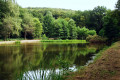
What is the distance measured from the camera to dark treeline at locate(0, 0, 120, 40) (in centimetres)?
3021

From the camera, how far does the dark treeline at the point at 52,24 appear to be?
3021 centimetres

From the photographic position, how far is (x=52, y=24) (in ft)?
189

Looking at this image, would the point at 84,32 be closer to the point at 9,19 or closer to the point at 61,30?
the point at 61,30

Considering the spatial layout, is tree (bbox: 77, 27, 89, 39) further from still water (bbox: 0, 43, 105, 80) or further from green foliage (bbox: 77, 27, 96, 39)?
still water (bbox: 0, 43, 105, 80)

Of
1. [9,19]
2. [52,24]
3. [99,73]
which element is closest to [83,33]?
[52,24]

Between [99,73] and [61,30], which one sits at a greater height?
[99,73]

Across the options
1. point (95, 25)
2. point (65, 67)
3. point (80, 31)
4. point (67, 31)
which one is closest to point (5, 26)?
point (67, 31)

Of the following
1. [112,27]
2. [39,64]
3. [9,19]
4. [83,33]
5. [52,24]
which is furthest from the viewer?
[52,24]

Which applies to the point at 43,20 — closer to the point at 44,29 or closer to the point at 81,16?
the point at 44,29

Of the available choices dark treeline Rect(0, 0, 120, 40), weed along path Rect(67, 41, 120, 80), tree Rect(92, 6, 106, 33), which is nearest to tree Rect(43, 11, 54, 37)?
dark treeline Rect(0, 0, 120, 40)

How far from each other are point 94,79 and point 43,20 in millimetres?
59682

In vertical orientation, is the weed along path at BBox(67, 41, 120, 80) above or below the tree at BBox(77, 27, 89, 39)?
above

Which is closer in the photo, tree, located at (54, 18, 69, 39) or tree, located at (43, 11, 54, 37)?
tree, located at (54, 18, 69, 39)

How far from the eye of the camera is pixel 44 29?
199 ft
